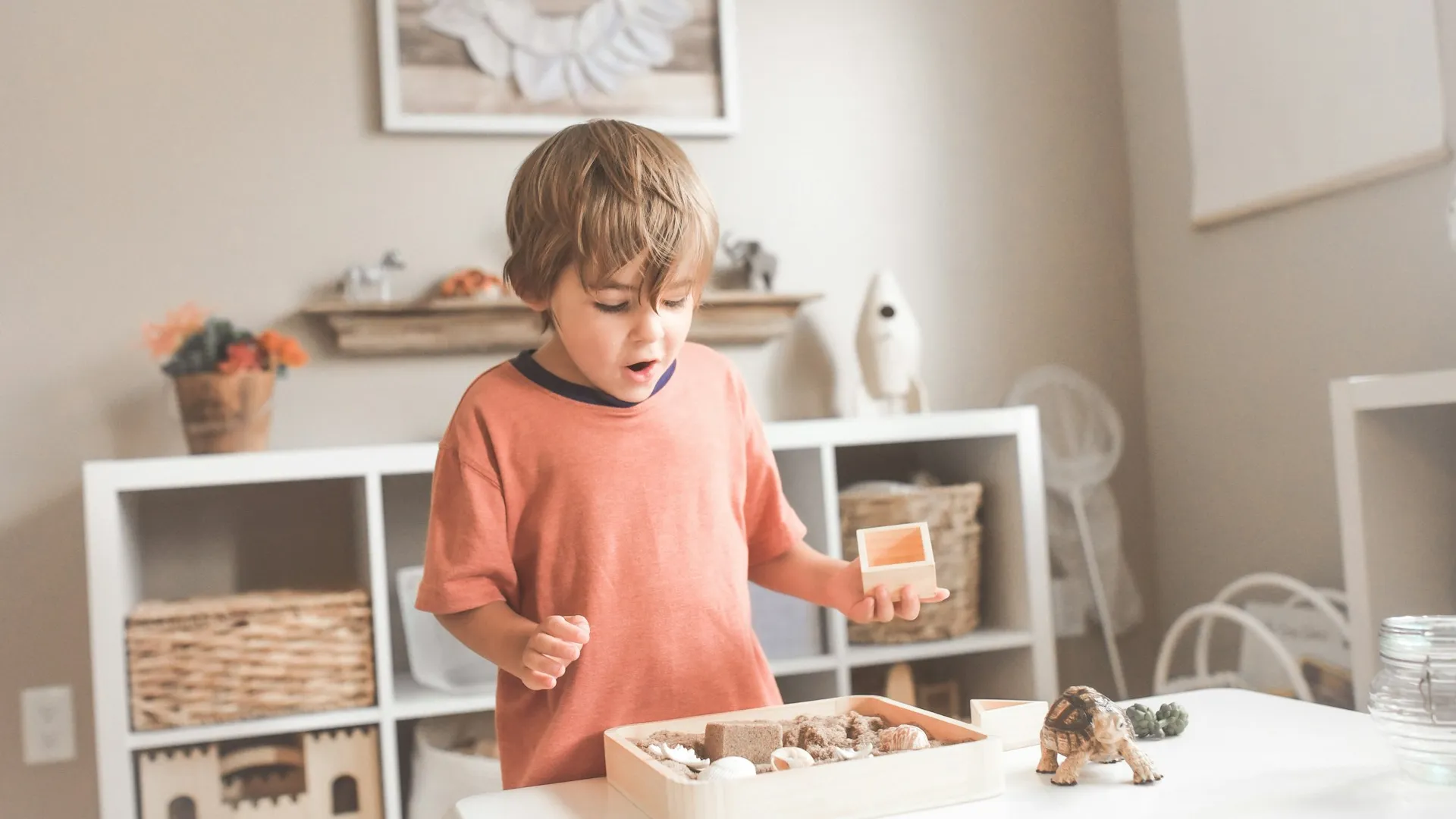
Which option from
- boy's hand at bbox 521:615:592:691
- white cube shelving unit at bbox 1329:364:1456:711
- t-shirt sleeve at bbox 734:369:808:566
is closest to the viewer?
boy's hand at bbox 521:615:592:691

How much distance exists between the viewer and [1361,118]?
1880 millimetres

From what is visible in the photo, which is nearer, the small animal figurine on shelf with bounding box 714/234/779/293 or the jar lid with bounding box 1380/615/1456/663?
the jar lid with bounding box 1380/615/1456/663

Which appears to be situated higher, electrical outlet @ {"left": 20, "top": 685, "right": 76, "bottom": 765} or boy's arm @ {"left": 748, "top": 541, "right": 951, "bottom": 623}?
boy's arm @ {"left": 748, "top": 541, "right": 951, "bottom": 623}

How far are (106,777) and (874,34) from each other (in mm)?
1856

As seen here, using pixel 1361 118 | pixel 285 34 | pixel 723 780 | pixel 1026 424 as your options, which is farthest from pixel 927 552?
pixel 285 34

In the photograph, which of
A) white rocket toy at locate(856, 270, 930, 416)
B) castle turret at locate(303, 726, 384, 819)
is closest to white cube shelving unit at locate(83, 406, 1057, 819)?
castle turret at locate(303, 726, 384, 819)

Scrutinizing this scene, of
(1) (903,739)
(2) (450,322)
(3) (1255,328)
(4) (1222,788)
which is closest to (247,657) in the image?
(2) (450,322)

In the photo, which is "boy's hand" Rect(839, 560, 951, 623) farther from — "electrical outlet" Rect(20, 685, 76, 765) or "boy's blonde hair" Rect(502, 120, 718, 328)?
"electrical outlet" Rect(20, 685, 76, 765)

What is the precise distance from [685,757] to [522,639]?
0.20 metres

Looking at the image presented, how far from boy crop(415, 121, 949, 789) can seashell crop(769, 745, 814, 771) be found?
19 cm

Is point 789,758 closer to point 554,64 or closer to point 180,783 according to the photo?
point 180,783

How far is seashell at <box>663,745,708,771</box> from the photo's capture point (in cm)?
74

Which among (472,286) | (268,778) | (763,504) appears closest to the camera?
(763,504)

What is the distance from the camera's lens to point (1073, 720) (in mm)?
740
